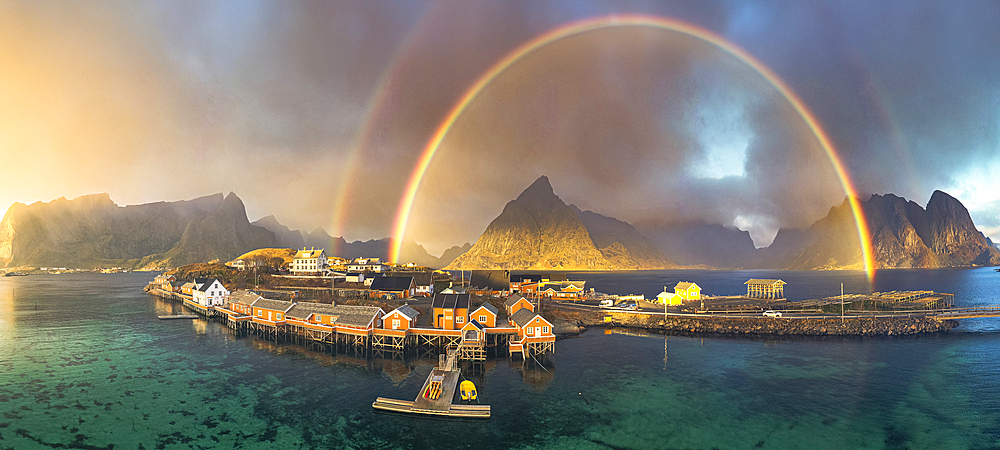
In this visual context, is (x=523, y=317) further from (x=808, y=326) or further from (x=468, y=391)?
(x=808, y=326)

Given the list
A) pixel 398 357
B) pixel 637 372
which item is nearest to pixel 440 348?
pixel 398 357

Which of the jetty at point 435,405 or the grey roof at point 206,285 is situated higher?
the grey roof at point 206,285

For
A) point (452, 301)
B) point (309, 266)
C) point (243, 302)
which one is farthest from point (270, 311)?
point (309, 266)

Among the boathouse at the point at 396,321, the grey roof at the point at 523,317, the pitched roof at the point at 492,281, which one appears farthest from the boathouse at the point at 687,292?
the boathouse at the point at 396,321

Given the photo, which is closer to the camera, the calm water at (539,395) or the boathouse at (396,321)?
Answer: the calm water at (539,395)

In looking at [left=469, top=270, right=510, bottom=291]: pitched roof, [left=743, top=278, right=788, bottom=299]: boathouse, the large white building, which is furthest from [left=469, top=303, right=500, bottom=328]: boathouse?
the large white building

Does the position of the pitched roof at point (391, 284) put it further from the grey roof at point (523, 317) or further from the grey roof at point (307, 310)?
the grey roof at point (523, 317)

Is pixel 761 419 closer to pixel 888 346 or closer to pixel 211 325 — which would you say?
pixel 888 346
